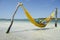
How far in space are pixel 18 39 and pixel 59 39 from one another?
78.0 inches

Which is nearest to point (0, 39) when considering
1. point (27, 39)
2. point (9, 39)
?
point (9, 39)

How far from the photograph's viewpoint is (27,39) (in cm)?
720

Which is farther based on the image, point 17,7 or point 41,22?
point 41,22

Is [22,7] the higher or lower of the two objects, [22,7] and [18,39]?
the higher

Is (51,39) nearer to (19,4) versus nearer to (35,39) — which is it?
(35,39)

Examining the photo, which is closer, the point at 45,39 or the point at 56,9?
the point at 45,39

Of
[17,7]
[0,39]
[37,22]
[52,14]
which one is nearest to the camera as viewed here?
[0,39]

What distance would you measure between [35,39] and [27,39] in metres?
0.38

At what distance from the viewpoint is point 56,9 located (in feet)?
46.7

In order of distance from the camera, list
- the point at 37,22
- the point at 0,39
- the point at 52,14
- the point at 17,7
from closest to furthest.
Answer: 1. the point at 0,39
2. the point at 17,7
3. the point at 37,22
4. the point at 52,14

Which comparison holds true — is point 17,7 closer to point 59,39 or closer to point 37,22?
point 37,22

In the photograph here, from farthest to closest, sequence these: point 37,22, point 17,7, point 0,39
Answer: point 37,22 → point 17,7 → point 0,39

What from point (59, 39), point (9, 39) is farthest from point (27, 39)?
point (59, 39)

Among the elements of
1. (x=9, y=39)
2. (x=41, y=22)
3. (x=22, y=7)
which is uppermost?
(x=22, y=7)
